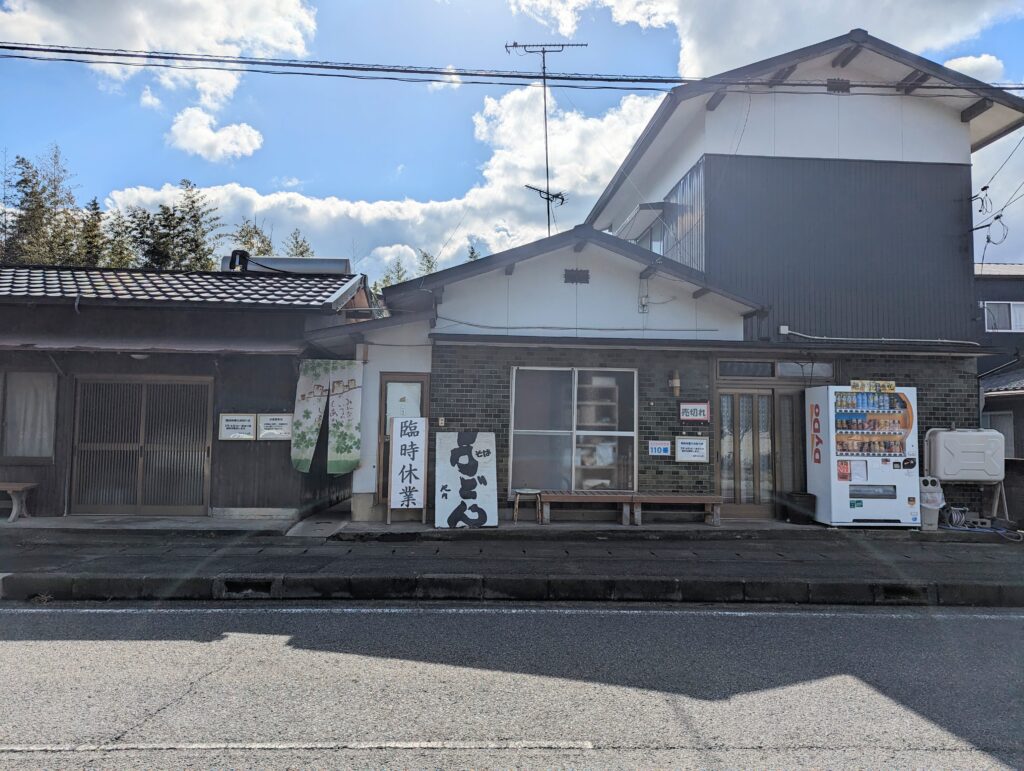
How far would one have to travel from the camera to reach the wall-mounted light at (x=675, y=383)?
35.7 ft

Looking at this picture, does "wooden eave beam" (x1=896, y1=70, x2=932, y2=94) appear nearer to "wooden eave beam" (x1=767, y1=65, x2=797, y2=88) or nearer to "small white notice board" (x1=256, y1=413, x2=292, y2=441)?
"wooden eave beam" (x1=767, y1=65, x2=797, y2=88)

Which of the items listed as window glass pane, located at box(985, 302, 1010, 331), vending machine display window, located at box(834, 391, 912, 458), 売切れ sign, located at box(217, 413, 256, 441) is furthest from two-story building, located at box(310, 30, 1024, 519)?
window glass pane, located at box(985, 302, 1010, 331)

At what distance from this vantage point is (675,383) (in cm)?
1088

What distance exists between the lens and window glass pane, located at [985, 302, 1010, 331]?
17.5 meters

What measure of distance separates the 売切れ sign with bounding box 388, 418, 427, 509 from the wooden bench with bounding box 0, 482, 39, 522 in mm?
5526

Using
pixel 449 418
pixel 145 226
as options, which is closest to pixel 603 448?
pixel 449 418

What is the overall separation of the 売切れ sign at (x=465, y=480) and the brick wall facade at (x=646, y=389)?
41cm

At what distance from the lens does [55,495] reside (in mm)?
10344

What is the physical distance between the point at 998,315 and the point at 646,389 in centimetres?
1261

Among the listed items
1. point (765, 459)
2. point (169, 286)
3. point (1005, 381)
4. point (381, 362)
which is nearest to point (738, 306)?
point (765, 459)

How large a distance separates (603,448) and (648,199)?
8.18 m

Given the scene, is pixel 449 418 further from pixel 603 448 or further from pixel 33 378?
pixel 33 378

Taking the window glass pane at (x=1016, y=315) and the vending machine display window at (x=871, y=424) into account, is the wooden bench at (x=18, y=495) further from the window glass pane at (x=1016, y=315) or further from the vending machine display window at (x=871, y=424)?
the window glass pane at (x=1016, y=315)

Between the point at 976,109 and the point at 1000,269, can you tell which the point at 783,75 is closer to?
the point at 976,109
